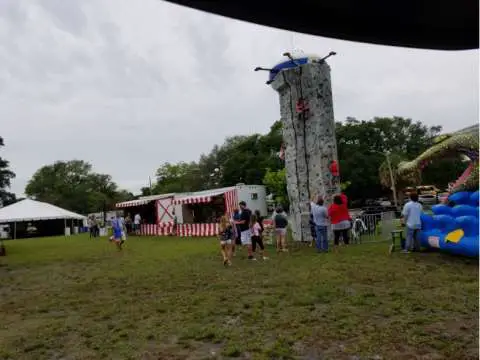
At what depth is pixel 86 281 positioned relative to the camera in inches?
356

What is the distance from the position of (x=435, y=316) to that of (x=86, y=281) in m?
6.81

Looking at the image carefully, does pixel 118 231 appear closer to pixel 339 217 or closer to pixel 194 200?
pixel 194 200

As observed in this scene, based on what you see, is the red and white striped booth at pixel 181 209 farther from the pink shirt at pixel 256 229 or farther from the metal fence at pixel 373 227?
the pink shirt at pixel 256 229

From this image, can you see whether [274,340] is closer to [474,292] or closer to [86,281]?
[474,292]

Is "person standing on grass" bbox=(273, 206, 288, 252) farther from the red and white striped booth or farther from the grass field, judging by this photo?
the red and white striped booth

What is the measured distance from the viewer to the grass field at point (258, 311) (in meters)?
4.18

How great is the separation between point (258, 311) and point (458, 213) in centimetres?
561

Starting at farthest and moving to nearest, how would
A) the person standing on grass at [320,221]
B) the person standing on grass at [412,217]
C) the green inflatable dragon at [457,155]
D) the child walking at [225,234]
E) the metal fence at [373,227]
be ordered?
the metal fence at [373,227] → the person standing on grass at [320,221] → the green inflatable dragon at [457,155] → the child walking at [225,234] → the person standing on grass at [412,217]

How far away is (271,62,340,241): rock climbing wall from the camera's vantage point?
43.1 feet

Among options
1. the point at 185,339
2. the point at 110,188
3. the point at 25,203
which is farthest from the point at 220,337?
the point at 110,188

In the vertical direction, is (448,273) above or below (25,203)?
below

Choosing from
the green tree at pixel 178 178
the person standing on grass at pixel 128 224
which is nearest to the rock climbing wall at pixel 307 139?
the person standing on grass at pixel 128 224

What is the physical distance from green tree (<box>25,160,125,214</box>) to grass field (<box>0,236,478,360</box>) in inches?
2247

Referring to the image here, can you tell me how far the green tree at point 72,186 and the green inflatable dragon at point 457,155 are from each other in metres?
55.5
